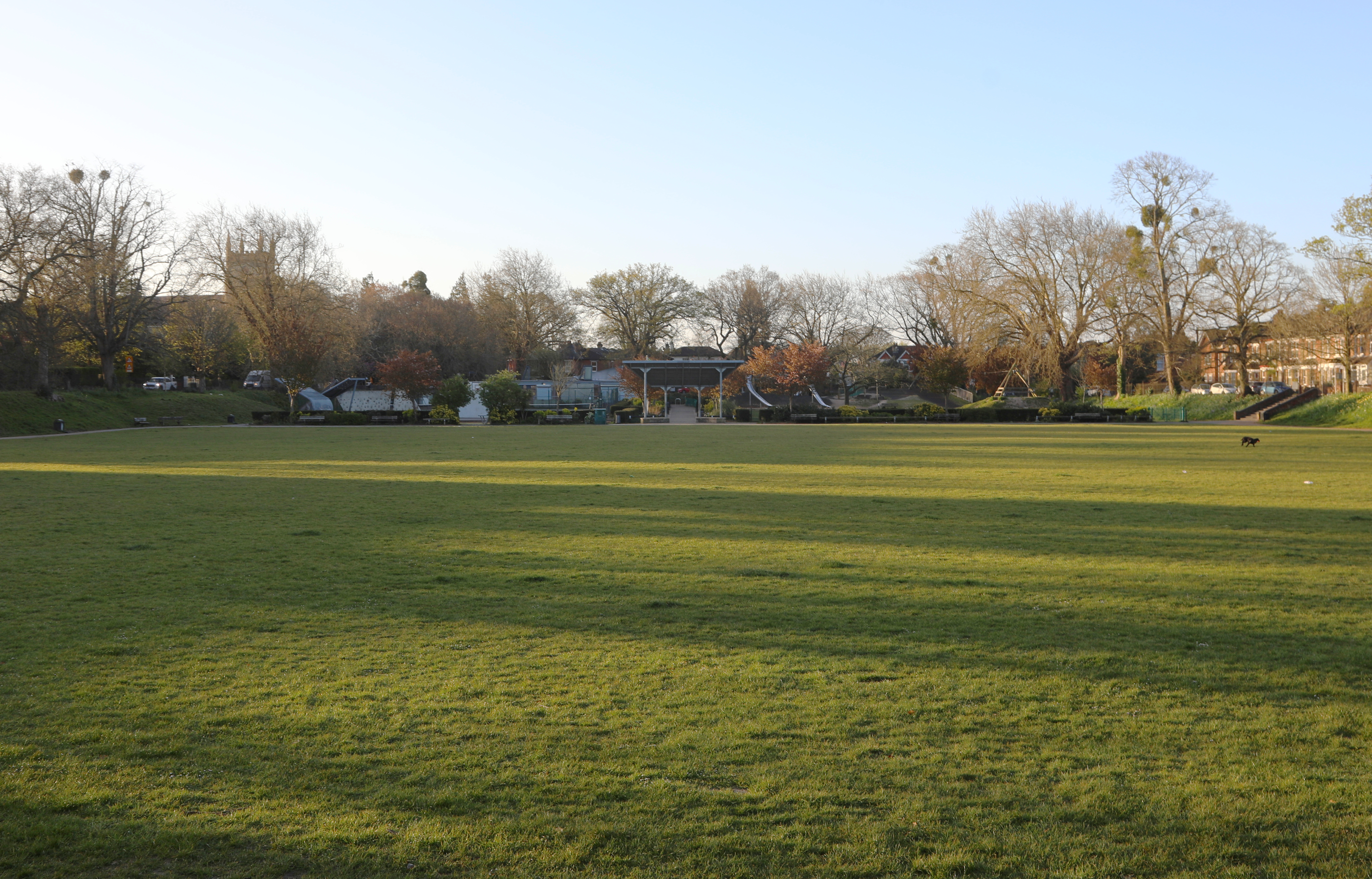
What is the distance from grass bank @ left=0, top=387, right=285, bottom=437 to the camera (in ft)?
133

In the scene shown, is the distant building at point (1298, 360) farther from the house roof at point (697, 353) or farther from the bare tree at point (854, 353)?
the house roof at point (697, 353)

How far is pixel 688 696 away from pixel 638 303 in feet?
285

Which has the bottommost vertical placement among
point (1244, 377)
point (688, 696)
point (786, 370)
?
point (688, 696)

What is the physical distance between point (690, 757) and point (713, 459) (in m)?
19.9

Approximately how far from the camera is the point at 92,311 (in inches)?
1994

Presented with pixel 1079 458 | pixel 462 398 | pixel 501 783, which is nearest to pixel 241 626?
pixel 501 783

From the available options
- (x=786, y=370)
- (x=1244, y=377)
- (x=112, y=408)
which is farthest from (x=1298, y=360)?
(x=112, y=408)

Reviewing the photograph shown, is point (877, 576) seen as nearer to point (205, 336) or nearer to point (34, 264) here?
point (34, 264)

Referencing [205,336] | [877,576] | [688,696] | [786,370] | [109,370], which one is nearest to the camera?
[688,696]

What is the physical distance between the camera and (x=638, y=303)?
90438 millimetres

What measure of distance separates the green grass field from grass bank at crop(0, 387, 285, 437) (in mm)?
35248

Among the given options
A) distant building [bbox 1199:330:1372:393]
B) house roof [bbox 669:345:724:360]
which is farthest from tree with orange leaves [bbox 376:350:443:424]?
distant building [bbox 1199:330:1372:393]

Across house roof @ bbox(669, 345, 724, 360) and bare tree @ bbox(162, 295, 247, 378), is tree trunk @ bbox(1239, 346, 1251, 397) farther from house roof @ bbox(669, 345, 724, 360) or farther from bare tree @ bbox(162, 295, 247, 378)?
bare tree @ bbox(162, 295, 247, 378)

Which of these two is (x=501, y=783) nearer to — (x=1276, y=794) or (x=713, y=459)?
(x=1276, y=794)
